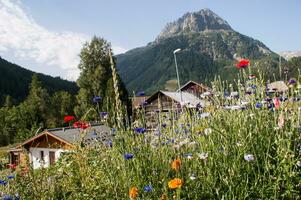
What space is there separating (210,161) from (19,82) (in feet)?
566

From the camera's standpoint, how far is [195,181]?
11.1ft

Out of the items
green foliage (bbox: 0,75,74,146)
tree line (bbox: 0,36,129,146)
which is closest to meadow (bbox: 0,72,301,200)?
tree line (bbox: 0,36,129,146)

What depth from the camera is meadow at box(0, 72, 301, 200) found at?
315 cm

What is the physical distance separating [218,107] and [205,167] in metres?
0.94

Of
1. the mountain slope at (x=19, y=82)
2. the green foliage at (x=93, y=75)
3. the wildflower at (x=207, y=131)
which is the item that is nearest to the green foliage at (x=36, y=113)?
the green foliage at (x=93, y=75)

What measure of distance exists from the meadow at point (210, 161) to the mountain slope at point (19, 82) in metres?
147

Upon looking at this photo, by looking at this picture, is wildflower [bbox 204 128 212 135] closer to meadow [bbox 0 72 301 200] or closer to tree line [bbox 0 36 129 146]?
meadow [bbox 0 72 301 200]

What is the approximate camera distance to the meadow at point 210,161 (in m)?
3.15

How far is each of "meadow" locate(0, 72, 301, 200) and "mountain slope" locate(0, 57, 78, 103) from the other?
14664 centimetres

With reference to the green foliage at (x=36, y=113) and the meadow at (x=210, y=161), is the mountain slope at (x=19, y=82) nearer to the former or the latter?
the green foliage at (x=36, y=113)

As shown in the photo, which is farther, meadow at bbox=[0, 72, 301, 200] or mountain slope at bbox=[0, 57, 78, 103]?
mountain slope at bbox=[0, 57, 78, 103]

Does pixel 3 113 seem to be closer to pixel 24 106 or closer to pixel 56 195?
pixel 24 106

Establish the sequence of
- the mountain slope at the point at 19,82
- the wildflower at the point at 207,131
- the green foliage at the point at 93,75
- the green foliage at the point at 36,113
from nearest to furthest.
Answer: the wildflower at the point at 207,131
the green foliage at the point at 93,75
the green foliage at the point at 36,113
the mountain slope at the point at 19,82

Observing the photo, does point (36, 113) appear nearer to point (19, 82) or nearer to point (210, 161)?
point (210, 161)
